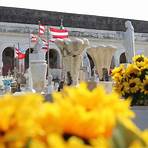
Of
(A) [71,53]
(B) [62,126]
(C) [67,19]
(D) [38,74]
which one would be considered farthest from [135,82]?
(C) [67,19]

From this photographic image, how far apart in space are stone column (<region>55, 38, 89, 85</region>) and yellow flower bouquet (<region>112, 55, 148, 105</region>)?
20.8 feet

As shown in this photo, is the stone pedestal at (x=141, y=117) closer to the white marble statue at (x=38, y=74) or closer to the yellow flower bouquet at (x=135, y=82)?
the yellow flower bouquet at (x=135, y=82)

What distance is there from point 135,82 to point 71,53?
6650mm

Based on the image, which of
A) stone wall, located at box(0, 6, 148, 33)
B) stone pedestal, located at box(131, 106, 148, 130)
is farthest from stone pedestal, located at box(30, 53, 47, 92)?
stone wall, located at box(0, 6, 148, 33)

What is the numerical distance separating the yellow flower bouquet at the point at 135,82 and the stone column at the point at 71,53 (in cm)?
635

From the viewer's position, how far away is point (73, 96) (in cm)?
81

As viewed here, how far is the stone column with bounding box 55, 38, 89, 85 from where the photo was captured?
10117mm

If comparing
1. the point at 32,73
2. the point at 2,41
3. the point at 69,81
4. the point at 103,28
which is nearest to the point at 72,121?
the point at 69,81

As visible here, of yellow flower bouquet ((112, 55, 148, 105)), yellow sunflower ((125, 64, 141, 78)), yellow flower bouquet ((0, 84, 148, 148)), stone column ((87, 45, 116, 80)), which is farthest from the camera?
stone column ((87, 45, 116, 80))

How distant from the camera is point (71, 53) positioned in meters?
10.2

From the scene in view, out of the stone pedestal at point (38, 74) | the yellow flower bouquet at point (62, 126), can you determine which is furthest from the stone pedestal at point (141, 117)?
the stone pedestal at point (38, 74)

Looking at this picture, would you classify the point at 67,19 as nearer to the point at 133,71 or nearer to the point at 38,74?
the point at 38,74

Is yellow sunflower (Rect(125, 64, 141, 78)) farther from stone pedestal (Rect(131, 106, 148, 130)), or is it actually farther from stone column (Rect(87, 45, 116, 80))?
stone column (Rect(87, 45, 116, 80))

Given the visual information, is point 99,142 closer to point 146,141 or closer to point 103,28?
point 146,141
